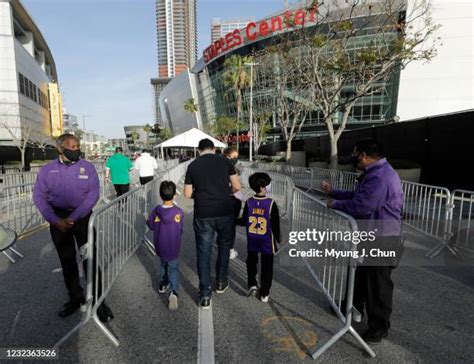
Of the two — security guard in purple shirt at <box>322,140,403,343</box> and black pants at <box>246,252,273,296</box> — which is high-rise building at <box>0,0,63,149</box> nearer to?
black pants at <box>246,252,273,296</box>

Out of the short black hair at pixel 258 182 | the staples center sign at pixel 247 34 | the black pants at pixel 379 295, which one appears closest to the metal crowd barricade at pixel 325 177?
the short black hair at pixel 258 182

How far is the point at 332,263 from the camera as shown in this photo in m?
3.46

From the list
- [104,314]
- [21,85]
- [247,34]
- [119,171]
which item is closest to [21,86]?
[21,85]

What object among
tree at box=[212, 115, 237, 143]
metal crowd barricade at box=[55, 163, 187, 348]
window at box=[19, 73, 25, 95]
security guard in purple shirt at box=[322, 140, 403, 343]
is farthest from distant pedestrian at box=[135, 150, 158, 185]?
window at box=[19, 73, 25, 95]

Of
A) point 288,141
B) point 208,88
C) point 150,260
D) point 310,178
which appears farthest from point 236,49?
point 150,260

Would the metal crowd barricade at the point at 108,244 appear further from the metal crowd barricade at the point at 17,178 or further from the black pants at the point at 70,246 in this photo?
the metal crowd barricade at the point at 17,178

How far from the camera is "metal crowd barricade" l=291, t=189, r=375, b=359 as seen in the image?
2.79 metres

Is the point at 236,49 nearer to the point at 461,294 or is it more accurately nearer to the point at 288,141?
the point at 288,141

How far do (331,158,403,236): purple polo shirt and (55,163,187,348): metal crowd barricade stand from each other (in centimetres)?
256

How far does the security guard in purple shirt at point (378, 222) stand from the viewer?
9.48 feet

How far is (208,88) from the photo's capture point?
2741 inches

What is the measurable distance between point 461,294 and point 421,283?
464 mm

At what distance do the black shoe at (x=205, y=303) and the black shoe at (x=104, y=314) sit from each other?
979 millimetres

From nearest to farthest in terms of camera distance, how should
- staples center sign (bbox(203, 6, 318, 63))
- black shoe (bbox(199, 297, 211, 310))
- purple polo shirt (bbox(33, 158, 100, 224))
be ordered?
purple polo shirt (bbox(33, 158, 100, 224)), black shoe (bbox(199, 297, 211, 310)), staples center sign (bbox(203, 6, 318, 63))
